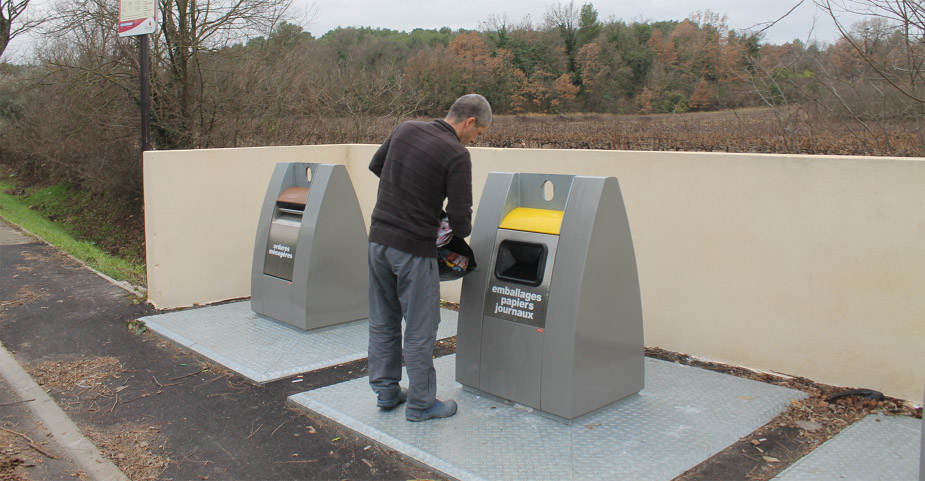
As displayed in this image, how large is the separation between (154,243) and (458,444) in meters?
3.96

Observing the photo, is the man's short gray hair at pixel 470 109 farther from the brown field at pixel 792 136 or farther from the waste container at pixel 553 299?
the brown field at pixel 792 136

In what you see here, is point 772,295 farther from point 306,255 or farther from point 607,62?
point 607,62

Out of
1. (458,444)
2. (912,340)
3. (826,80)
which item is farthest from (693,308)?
A: (826,80)

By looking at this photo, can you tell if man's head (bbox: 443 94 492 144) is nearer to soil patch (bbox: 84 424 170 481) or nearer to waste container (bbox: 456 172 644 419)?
waste container (bbox: 456 172 644 419)

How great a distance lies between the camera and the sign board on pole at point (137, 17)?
258 inches

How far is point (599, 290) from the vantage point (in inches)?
142

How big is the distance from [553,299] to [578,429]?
716mm

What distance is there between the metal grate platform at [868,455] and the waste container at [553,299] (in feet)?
3.40

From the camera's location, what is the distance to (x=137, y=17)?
671 centimetres

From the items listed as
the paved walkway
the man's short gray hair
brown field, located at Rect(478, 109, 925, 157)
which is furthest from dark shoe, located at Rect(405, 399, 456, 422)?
brown field, located at Rect(478, 109, 925, 157)

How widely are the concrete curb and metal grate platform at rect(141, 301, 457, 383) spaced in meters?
1.03

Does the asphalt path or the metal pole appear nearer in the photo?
the asphalt path

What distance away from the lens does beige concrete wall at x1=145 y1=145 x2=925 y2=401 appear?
3.83 metres

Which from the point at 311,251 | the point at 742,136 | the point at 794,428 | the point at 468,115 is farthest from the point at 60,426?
the point at 742,136
